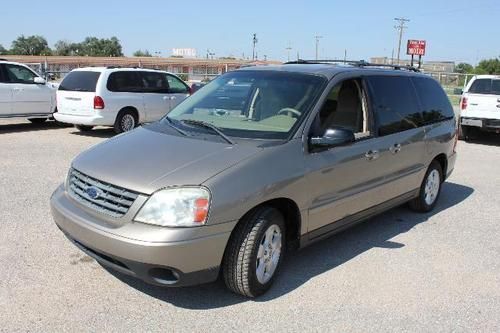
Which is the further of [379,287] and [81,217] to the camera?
[379,287]

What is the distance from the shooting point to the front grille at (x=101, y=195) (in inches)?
143

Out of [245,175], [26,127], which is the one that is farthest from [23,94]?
[245,175]

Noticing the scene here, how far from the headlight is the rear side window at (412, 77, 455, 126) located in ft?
11.9

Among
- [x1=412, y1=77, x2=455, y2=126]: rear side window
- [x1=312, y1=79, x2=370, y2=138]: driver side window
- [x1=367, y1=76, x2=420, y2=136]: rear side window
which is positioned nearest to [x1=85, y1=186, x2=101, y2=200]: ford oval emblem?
[x1=312, y1=79, x2=370, y2=138]: driver side window

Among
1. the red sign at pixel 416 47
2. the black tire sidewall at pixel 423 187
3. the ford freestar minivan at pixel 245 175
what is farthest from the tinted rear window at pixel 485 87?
the red sign at pixel 416 47

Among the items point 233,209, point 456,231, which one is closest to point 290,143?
point 233,209

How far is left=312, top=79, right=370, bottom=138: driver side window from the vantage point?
4859 mm

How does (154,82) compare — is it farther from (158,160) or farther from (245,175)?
(245,175)

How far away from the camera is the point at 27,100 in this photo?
13.2 meters

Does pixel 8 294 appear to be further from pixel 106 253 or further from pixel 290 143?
pixel 290 143

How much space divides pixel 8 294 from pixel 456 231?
4.72m

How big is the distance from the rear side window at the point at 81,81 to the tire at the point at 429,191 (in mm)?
8293

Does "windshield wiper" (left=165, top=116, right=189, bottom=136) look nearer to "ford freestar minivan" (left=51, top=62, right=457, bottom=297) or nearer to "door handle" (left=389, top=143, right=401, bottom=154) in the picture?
"ford freestar minivan" (left=51, top=62, right=457, bottom=297)

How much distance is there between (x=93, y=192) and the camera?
3.87 m
